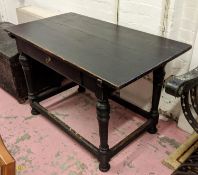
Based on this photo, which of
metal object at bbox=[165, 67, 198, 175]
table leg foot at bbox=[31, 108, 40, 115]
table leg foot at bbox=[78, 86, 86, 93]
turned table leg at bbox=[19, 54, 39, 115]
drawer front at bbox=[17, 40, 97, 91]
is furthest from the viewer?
table leg foot at bbox=[78, 86, 86, 93]

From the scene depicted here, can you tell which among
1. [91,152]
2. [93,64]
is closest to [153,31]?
[93,64]

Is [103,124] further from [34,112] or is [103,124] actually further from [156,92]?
[34,112]

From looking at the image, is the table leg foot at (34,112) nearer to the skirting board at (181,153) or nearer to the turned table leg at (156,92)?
the turned table leg at (156,92)

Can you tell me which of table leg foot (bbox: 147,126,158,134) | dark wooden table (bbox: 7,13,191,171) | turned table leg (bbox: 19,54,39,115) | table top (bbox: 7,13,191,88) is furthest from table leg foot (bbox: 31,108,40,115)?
table leg foot (bbox: 147,126,158,134)

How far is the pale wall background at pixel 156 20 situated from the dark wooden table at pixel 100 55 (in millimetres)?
106

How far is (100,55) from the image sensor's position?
1.32 m

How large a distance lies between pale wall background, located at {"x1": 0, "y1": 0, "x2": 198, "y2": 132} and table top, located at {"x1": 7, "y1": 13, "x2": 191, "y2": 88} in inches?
4.1

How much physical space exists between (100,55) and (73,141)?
2.27 ft

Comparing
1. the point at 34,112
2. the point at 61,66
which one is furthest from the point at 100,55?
the point at 34,112

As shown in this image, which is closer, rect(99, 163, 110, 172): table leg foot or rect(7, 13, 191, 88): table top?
rect(7, 13, 191, 88): table top

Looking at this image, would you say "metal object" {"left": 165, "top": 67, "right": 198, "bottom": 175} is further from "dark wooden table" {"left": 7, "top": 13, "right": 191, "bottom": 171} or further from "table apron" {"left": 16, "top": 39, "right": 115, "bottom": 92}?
"table apron" {"left": 16, "top": 39, "right": 115, "bottom": 92}

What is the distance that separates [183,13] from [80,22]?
664 millimetres

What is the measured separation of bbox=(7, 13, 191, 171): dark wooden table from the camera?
1.21 meters

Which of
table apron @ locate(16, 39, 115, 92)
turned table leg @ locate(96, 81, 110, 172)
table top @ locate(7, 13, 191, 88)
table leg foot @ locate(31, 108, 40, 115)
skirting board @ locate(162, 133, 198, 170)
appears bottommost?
table leg foot @ locate(31, 108, 40, 115)
